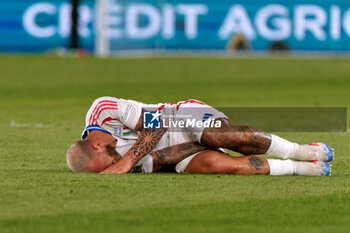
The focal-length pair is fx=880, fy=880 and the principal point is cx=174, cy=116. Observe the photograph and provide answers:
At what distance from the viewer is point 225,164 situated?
712 centimetres

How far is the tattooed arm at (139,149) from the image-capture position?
7.03m

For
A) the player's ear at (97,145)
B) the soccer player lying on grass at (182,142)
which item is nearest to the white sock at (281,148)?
the soccer player lying on grass at (182,142)

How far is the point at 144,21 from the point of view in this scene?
27938mm

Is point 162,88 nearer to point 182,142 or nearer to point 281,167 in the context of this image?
point 182,142

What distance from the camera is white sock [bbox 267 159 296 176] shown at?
7121 mm

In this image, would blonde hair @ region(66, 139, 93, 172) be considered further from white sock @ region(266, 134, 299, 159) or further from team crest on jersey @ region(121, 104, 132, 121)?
white sock @ region(266, 134, 299, 159)

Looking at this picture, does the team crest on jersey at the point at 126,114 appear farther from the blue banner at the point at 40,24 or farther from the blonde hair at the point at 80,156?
the blue banner at the point at 40,24

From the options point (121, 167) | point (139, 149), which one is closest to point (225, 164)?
point (139, 149)

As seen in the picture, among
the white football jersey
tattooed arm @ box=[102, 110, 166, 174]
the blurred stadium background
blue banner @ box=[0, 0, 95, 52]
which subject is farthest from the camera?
blue banner @ box=[0, 0, 95, 52]

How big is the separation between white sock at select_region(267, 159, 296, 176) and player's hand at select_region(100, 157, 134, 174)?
1.13 m

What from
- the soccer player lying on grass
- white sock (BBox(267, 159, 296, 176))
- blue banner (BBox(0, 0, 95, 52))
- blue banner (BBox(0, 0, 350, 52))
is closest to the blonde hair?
the soccer player lying on grass

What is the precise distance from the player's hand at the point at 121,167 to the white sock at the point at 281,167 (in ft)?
3.72

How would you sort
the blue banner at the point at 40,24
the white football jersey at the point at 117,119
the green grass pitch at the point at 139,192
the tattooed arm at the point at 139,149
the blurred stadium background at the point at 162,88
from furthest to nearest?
the blue banner at the point at 40,24 < the white football jersey at the point at 117,119 < the tattooed arm at the point at 139,149 < the blurred stadium background at the point at 162,88 < the green grass pitch at the point at 139,192

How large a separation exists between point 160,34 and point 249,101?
13.0m
